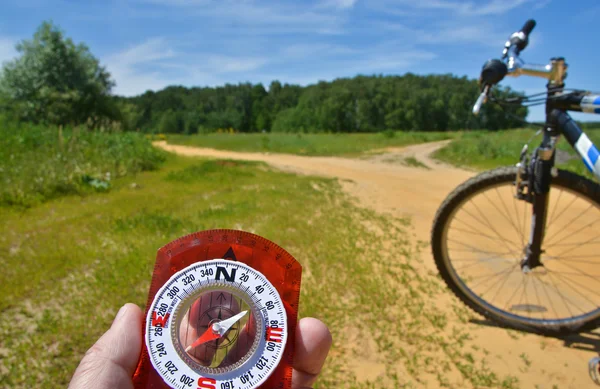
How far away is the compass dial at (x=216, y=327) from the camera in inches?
31.9

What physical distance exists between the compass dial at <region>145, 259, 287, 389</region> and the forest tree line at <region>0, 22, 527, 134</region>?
516 inches

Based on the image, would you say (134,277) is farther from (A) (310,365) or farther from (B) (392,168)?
(B) (392,168)

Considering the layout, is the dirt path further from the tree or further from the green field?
the tree

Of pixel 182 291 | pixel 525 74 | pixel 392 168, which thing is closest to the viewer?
pixel 182 291

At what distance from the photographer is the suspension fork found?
240cm

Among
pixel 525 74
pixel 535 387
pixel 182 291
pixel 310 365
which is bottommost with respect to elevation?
pixel 535 387

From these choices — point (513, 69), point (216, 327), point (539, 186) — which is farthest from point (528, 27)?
point (216, 327)

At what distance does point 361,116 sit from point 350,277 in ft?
158

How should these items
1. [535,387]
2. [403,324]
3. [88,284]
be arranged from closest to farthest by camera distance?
[535,387] < [403,324] < [88,284]

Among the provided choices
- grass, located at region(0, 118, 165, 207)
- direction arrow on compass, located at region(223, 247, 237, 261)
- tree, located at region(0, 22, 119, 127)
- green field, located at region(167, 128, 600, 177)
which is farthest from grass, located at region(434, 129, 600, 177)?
tree, located at region(0, 22, 119, 127)

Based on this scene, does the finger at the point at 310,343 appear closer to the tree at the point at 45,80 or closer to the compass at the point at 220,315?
the compass at the point at 220,315

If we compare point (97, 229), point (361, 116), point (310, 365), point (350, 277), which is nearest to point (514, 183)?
point (350, 277)

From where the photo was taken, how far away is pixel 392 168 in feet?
36.0

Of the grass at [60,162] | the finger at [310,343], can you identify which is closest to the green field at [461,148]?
the finger at [310,343]
